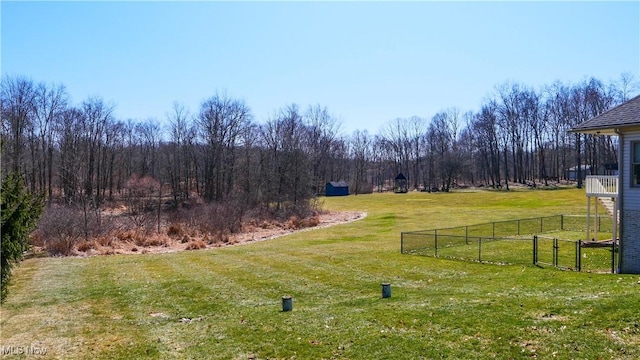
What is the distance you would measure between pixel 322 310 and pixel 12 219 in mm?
7460

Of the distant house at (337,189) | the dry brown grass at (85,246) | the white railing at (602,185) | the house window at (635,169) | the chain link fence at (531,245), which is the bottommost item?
the dry brown grass at (85,246)

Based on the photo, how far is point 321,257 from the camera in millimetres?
20734

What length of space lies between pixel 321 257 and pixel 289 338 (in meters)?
11.4

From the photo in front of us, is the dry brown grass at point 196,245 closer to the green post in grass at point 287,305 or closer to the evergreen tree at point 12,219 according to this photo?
the evergreen tree at point 12,219

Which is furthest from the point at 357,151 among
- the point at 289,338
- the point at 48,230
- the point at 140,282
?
the point at 289,338

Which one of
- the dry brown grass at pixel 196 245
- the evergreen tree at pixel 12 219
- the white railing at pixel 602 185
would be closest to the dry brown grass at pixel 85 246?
the dry brown grass at pixel 196 245

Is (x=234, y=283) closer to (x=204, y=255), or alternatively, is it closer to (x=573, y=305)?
(x=204, y=255)

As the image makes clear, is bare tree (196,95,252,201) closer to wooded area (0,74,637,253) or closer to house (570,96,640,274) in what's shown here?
wooded area (0,74,637,253)

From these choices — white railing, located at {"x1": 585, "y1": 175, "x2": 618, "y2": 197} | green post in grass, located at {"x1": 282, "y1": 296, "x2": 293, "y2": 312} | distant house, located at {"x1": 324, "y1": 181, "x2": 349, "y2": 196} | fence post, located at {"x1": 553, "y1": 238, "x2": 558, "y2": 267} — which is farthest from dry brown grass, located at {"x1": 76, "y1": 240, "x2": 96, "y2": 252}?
distant house, located at {"x1": 324, "y1": 181, "x2": 349, "y2": 196}

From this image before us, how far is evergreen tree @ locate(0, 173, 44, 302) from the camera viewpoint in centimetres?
1024

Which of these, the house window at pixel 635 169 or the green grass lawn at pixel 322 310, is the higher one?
the house window at pixel 635 169

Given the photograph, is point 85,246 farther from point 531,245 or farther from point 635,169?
point 635,169

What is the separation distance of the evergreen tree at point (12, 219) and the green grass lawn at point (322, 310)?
169 cm

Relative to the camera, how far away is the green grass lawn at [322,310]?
851cm
